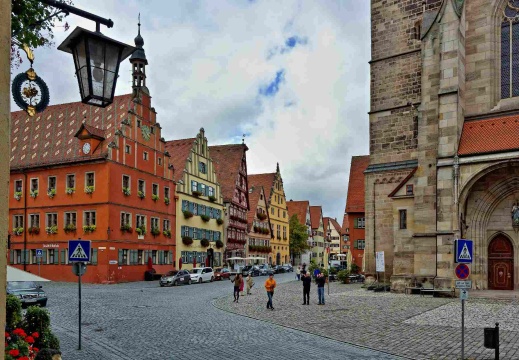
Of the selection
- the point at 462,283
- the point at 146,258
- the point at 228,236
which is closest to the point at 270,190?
the point at 228,236

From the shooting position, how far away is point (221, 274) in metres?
47.5

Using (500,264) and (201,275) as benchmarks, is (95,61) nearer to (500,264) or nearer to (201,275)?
(500,264)

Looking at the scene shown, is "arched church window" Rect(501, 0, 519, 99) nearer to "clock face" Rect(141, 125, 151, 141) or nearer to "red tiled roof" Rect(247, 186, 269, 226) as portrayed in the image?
"clock face" Rect(141, 125, 151, 141)

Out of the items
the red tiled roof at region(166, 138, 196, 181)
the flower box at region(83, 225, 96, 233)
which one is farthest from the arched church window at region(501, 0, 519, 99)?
the red tiled roof at region(166, 138, 196, 181)

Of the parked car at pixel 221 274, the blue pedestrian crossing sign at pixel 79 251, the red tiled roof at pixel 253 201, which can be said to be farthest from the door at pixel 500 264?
the red tiled roof at pixel 253 201

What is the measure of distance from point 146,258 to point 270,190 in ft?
121

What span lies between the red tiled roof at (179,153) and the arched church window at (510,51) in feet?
97.4

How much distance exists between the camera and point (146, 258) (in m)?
43.1

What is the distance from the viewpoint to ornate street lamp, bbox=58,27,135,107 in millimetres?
4684

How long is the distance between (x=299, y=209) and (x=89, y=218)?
66.3 meters

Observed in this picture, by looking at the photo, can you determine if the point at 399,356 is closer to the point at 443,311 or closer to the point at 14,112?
the point at 443,311

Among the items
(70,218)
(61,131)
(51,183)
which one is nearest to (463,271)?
(70,218)

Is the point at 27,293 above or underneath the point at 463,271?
underneath

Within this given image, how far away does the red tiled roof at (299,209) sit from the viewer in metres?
101
